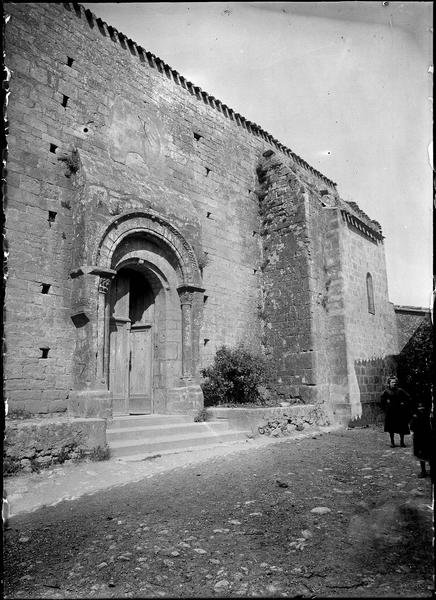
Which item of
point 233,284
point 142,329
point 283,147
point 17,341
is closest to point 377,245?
point 283,147

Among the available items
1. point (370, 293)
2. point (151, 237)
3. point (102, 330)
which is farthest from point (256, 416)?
point (370, 293)

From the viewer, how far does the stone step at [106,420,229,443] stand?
705 centimetres

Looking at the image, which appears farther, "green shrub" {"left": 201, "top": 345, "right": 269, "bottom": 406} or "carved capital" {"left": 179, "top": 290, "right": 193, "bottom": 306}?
"green shrub" {"left": 201, "top": 345, "right": 269, "bottom": 406}

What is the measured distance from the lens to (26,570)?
9.29ft

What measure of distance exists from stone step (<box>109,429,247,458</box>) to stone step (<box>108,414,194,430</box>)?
48cm

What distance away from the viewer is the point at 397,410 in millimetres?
7328

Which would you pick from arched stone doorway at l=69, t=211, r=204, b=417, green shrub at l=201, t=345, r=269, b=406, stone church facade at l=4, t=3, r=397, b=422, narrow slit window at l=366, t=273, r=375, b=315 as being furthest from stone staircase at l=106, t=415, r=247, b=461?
narrow slit window at l=366, t=273, r=375, b=315

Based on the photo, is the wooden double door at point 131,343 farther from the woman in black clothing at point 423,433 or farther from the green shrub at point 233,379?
the woman in black clothing at point 423,433

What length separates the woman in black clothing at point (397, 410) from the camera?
7246mm

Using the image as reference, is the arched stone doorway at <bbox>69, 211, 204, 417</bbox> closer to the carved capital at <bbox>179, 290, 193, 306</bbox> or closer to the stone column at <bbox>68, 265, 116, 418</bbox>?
the carved capital at <bbox>179, 290, 193, 306</bbox>

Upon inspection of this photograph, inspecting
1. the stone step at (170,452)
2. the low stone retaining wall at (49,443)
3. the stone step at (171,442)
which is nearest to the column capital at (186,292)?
the stone step at (171,442)

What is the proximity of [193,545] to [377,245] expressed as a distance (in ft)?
44.4

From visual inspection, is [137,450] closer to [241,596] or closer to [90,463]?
[90,463]

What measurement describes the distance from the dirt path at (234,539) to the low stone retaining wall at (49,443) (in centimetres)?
135
